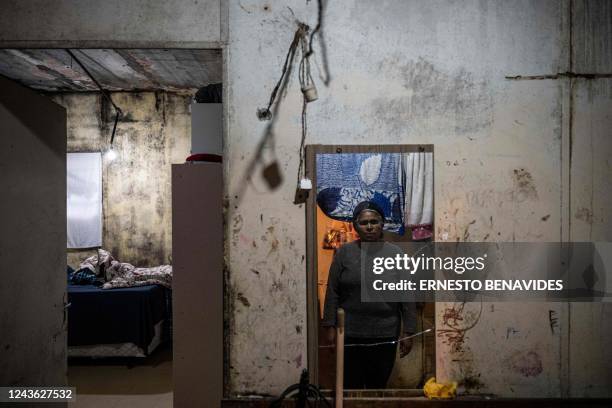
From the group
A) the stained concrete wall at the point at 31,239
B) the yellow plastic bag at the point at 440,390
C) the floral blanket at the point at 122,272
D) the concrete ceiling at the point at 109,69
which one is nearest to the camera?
the yellow plastic bag at the point at 440,390

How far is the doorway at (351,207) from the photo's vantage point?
236cm

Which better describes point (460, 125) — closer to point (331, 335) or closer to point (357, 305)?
point (357, 305)

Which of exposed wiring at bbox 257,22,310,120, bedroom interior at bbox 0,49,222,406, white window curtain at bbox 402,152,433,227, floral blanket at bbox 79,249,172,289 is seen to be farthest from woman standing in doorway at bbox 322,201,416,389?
floral blanket at bbox 79,249,172,289

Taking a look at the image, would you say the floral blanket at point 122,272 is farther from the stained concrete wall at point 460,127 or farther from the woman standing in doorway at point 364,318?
the woman standing in doorway at point 364,318

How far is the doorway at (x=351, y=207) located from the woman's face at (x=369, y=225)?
45mm

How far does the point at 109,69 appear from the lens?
4.36m

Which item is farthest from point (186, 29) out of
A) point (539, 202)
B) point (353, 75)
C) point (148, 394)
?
point (148, 394)

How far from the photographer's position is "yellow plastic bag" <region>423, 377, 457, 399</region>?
2.33 meters

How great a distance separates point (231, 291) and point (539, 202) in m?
2.11

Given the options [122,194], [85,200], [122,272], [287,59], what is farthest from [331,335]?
[85,200]

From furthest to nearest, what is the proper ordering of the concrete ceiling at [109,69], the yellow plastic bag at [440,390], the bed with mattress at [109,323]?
the bed with mattress at [109,323] < the concrete ceiling at [109,69] < the yellow plastic bag at [440,390]

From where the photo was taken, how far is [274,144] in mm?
2395

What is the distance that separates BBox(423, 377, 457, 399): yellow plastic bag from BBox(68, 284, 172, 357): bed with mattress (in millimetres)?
3543

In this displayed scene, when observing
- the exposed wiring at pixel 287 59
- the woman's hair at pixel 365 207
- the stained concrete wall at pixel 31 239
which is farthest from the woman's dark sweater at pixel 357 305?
the stained concrete wall at pixel 31 239
